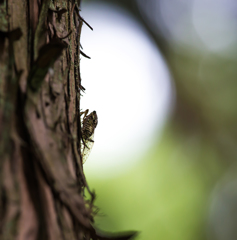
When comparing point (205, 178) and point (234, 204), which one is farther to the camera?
point (234, 204)

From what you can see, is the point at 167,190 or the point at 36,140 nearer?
the point at 36,140

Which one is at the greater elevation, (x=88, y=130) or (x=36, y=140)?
(x=88, y=130)

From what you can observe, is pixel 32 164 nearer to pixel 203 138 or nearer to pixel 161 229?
pixel 161 229

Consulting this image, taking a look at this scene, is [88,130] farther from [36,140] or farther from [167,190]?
[167,190]

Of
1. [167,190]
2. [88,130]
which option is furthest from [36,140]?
[167,190]

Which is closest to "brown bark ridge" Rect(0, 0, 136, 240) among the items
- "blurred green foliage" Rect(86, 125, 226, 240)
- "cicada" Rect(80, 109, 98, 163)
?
"cicada" Rect(80, 109, 98, 163)

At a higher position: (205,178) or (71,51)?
(205,178)

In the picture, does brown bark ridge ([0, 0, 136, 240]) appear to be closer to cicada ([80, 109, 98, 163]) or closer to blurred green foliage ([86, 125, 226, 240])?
cicada ([80, 109, 98, 163])

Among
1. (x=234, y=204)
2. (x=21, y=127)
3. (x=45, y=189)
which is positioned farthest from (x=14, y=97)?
(x=234, y=204)
